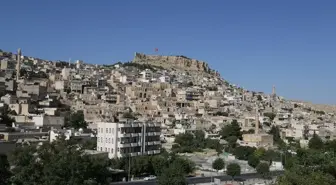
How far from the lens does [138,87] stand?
72.2m

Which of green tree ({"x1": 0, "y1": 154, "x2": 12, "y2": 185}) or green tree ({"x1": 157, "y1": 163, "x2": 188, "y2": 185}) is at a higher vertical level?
green tree ({"x1": 0, "y1": 154, "x2": 12, "y2": 185})

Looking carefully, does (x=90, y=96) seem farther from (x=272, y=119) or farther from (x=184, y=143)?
(x=272, y=119)

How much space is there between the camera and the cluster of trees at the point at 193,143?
155 ft

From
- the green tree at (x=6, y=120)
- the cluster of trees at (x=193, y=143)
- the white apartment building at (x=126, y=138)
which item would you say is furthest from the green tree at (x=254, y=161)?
→ the green tree at (x=6, y=120)

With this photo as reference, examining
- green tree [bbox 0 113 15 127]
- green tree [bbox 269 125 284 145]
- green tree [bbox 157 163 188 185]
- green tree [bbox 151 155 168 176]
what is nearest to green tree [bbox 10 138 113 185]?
green tree [bbox 157 163 188 185]

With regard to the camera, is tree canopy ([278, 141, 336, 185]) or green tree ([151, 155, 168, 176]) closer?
tree canopy ([278, 141, 336, 185])

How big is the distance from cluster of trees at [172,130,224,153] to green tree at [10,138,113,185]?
84.0 feet

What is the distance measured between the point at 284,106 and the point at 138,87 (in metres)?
37.0

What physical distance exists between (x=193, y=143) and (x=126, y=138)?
46.3ft

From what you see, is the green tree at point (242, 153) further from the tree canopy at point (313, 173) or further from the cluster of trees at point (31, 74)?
the cluster of trees at point (31, 74)

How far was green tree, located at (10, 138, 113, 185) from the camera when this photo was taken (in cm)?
1967

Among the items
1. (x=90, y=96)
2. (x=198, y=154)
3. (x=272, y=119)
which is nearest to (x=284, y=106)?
(x=272, y=119)

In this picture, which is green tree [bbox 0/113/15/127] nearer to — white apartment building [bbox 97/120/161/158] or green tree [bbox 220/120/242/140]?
white apartment building [bbox 97/120/161/158]

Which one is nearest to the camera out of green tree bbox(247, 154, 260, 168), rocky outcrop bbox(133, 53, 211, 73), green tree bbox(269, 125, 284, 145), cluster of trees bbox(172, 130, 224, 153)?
green tree bbox(247, 154, 260, 168)
